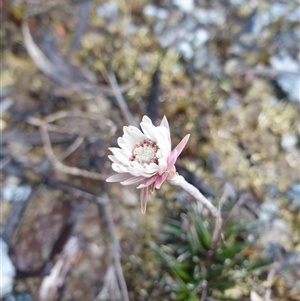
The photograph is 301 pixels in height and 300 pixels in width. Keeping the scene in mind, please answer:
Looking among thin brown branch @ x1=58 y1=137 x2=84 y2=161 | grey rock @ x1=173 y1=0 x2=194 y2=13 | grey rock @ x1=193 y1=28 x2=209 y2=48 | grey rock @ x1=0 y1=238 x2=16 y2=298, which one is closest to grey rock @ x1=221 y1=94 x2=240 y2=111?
grey rock @ x1=193 y1=28 x2=209 y2=48

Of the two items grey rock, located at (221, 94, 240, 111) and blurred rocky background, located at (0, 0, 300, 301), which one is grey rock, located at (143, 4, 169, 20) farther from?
grey rock, located at (221, 94, 240, 111)

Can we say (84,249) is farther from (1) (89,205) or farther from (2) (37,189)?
(2) (37,189)

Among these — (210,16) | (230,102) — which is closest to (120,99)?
(230,102)

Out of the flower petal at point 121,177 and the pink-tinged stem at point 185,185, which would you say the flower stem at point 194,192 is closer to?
the pink-tinged stem at point 185,185

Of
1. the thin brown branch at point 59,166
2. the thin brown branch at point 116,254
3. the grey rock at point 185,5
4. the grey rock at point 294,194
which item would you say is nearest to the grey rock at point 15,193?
the thin brown branch at point 59,166

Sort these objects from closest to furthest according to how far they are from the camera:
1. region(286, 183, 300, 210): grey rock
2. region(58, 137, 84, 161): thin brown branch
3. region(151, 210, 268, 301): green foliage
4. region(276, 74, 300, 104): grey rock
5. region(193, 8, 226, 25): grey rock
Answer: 1. region(151, 210, 268, 301): green foliage
2. region(286, 183, 300, 210): grey rock
3. region(58, 137, 84, 161): thin brown branch
4. region(276, 74, 300, 104): grey rock
5. region(193, 8, 226, 25): grey rock
